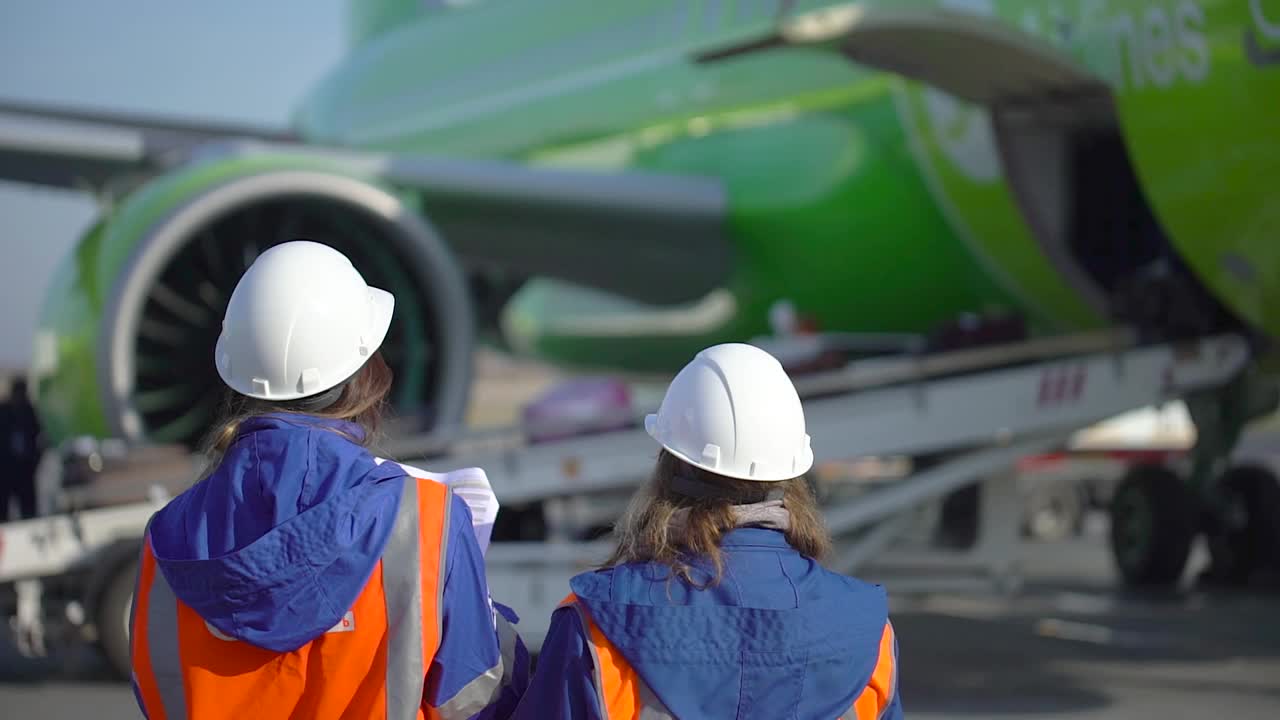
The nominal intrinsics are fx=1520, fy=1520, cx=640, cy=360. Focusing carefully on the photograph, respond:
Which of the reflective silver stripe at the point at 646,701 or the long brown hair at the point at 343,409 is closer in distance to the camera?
the reflective silver stripe at the point at 646,701

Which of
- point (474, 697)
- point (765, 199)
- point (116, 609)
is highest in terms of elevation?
point (765, 199)

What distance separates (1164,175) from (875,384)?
1.41m

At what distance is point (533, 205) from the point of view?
8.06 metres

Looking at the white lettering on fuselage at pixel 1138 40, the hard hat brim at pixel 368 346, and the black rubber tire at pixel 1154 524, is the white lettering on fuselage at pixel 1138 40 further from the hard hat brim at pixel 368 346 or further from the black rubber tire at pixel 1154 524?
the hard hat brim at pixel 368 346

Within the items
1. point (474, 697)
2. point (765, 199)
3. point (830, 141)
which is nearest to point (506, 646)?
point (474, 697)

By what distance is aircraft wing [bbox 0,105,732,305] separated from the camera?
25.6ft

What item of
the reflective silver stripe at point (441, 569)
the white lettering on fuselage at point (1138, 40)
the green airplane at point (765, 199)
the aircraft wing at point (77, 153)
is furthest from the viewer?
the aircraft wing at point (77, 153)

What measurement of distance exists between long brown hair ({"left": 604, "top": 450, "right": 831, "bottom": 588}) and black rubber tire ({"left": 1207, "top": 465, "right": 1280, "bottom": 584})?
6.66 metres

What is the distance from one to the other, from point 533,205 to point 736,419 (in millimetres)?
6615

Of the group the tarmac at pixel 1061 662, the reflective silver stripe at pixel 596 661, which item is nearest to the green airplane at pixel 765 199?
the tarmac at pixel 1061 662

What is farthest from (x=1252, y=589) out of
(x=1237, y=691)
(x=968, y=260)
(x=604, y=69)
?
(x=604, y=69)

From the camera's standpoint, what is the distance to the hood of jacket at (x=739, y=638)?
4.50 ft

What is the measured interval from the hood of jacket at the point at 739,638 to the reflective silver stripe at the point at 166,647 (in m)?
0.42

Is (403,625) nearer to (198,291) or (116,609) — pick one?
(116,609)
